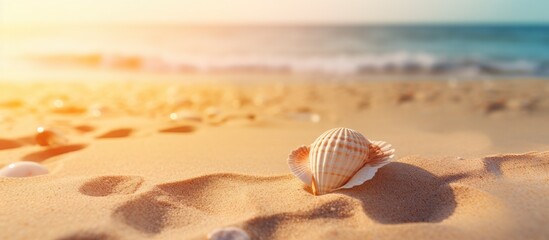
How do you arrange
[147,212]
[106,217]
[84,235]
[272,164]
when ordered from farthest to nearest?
[272,164] → [147,212] → [106,217] → [84,235]

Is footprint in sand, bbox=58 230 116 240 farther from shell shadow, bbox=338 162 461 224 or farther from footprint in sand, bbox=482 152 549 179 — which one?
footprint in sand, bbox=482 152 549 179

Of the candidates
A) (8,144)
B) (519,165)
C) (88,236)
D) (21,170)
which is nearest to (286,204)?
(88,236)

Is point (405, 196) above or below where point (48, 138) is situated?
below

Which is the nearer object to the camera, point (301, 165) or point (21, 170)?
point (301, 165)

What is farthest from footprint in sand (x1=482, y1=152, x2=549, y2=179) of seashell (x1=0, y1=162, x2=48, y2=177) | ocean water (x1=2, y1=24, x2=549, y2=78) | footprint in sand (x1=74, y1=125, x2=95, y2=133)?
ocean water (x1=2, y1=24, x2=549, y2=78)

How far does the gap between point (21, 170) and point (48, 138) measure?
77 centimetres

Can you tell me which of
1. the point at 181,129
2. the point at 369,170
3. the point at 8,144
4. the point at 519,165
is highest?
the point at 8,144

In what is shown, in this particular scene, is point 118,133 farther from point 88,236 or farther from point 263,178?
point 88,236

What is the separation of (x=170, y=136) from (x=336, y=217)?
1.77 meters

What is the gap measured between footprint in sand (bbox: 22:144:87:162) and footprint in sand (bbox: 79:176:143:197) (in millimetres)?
838

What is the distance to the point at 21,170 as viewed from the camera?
2.23 meters

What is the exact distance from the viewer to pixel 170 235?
63.3 inches

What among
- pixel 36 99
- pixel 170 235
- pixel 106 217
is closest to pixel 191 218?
pixel 170 235

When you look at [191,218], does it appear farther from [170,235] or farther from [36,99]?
[36,99]
